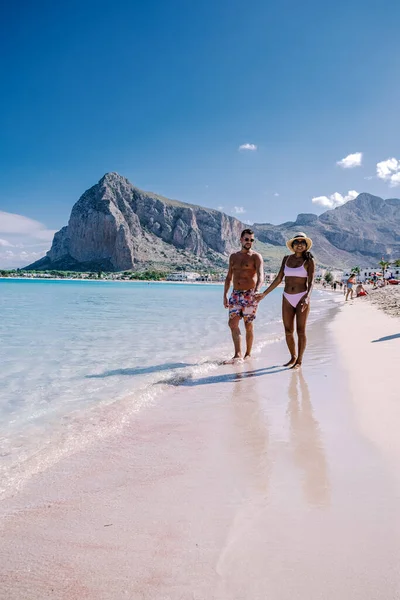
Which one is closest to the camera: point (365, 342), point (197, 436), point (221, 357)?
point (197, 436)

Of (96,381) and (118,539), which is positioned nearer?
(118,539)

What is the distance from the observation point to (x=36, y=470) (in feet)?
8.75

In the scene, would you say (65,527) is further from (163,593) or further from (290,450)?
(290,450)

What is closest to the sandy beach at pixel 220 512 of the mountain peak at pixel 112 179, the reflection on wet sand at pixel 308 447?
the reflection on wet sand at pixel 308 447

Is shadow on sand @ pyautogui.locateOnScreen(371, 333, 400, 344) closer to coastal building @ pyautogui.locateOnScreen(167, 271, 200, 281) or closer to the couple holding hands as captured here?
the couple holding hands

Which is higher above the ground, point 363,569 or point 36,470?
point 363,569

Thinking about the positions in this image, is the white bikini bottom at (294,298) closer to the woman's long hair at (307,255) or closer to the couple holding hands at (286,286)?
the couple holding hands at (286,286)

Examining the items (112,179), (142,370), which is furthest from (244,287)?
(112,179)

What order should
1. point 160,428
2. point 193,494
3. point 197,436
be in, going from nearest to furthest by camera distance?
1. point 193,494
2. point 197,436
3. point 160,428

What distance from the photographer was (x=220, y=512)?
202 cm

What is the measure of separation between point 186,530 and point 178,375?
3.64 meters

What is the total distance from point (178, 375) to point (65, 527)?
357 cm

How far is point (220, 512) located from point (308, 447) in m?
1.10

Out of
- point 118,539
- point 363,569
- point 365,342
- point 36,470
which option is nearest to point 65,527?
point 118,539
